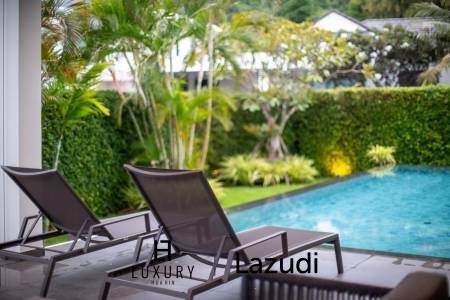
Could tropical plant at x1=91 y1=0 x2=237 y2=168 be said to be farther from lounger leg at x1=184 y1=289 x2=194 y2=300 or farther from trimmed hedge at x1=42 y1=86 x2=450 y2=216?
lounger leg at x1=184 y1=289 x2=194 y2=300

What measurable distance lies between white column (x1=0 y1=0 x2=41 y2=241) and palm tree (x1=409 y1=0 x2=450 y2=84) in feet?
35.0

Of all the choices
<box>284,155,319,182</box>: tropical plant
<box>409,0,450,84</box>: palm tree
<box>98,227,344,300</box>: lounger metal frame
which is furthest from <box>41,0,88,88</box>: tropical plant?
<box>409,0,450,84</box>: palm tree

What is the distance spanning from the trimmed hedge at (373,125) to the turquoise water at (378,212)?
0.92 meters

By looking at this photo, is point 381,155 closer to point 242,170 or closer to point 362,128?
point 362,128

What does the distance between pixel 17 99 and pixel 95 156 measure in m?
3.68

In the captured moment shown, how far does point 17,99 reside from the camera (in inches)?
241

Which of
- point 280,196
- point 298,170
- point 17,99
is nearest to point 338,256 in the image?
point 17,99

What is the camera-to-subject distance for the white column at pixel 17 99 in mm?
6078

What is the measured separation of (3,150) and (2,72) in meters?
0.77

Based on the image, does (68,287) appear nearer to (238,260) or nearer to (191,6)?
(238,260)

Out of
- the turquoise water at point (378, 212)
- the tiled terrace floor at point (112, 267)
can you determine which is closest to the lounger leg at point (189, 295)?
the tiled terrace floor at point (112, 267)

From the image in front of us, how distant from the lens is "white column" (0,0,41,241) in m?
6.08

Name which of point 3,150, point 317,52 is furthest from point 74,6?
point 317,52

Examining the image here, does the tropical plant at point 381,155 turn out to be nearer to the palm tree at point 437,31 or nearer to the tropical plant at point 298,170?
the tropical plant at point 298,170
